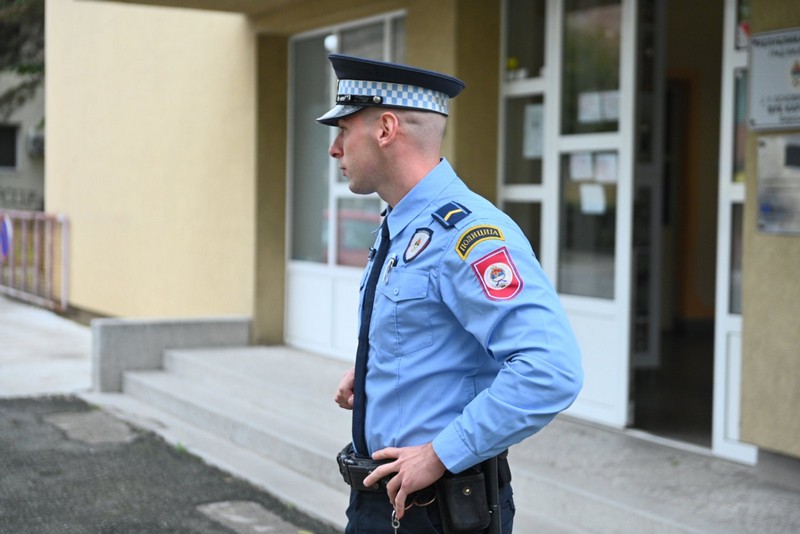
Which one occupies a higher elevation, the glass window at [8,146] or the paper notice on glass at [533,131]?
the glass window at [8,146]

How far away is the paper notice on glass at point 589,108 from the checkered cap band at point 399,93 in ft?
14.5

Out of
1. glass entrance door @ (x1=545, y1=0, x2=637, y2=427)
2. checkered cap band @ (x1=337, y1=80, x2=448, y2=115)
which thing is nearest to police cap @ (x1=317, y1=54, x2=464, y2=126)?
checkered cap band @ (x1=337, y1=80, x2=448, y2=115)

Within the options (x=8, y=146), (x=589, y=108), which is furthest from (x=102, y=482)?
(x=8, y=146)

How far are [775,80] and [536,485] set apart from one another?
2333 mm

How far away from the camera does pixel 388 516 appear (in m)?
2.47

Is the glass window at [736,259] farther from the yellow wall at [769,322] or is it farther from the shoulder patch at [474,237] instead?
the shoulder patch at [474,237]

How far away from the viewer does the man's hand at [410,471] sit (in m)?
2.29

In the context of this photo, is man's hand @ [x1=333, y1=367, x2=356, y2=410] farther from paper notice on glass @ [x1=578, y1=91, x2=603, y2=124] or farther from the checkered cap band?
paper notice on glass @ [x1=578, y1=91, x2=603, y2=124]

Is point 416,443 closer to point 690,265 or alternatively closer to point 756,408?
point 756,408

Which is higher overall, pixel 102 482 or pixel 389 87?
pixel 389 87

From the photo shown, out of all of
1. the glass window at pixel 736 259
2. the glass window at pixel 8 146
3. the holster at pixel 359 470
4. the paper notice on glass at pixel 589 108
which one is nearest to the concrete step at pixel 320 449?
the glass window at pixel 736 259

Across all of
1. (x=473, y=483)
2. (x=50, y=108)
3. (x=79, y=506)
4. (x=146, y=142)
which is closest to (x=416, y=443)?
(x=473, y=483)

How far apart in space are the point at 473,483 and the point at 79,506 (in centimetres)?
406

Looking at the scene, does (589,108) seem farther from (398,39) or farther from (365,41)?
(365,41)
